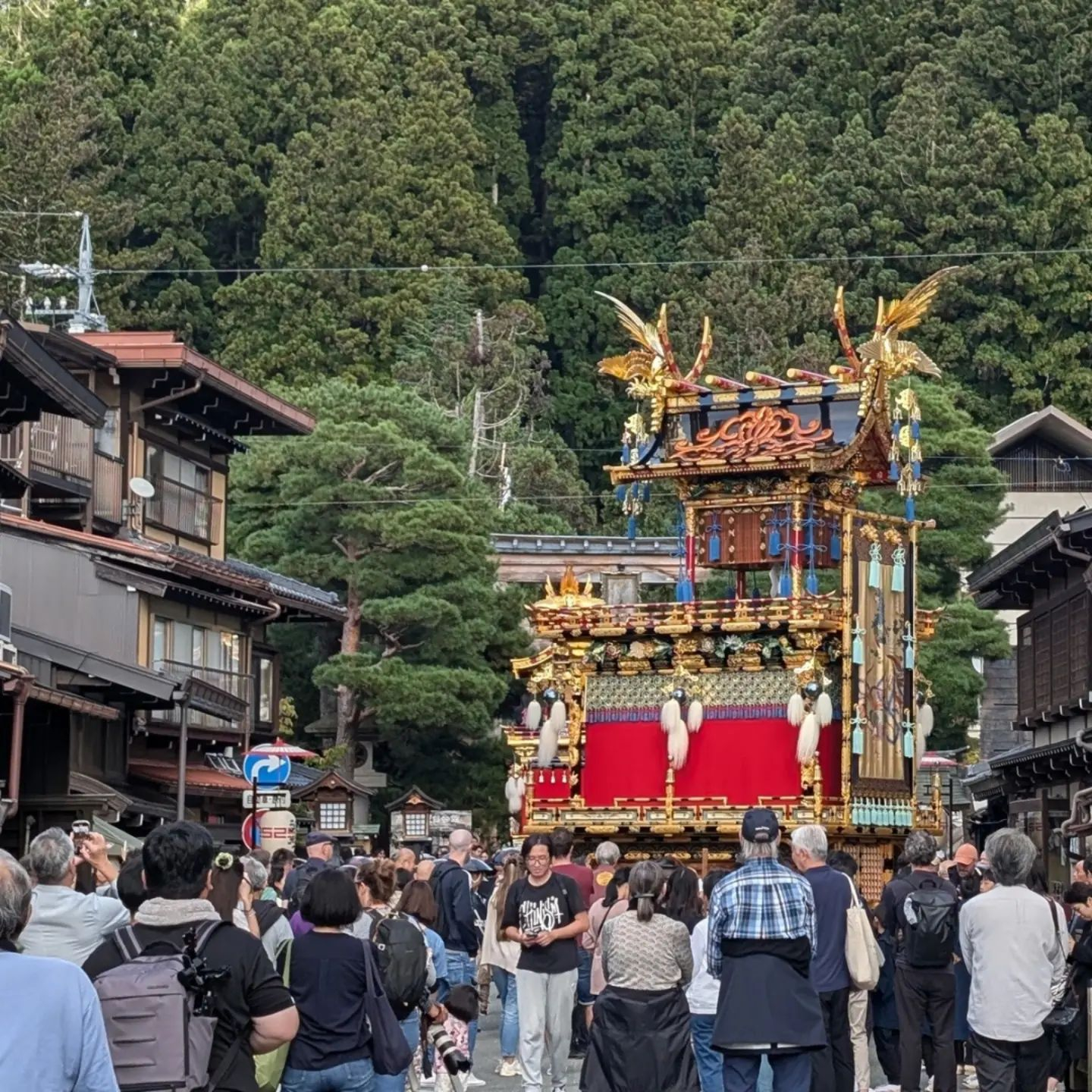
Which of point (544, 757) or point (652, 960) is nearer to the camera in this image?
point (652, 960)

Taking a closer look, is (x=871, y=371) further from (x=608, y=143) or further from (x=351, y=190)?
(x=608, y=143)

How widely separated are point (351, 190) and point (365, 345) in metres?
5.32

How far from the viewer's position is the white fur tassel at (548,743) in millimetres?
30812

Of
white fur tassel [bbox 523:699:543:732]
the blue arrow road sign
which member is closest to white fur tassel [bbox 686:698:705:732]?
white fur tassel [bbox 523:699:543:732]

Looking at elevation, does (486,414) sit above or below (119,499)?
above

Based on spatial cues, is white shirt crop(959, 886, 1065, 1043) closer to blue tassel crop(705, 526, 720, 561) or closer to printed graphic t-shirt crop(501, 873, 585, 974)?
printed graphic t-shirt crop(501, 873, 585, 974)

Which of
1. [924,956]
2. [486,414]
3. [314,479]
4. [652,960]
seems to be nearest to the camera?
[652,960]

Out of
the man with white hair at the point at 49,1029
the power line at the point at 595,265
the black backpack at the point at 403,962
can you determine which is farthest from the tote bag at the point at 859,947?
the power line at the point at 595,265

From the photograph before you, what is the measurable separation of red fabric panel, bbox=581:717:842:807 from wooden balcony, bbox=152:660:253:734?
19.9 feet

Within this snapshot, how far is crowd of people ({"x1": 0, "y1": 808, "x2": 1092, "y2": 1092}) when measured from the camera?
275 inches

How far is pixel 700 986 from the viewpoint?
12.9m

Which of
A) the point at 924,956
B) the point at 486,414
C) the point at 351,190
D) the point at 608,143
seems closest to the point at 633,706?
the point at 924,956

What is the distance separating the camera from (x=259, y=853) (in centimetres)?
1703

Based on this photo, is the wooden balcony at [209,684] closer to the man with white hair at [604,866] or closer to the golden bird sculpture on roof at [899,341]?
the golden bird sculpture on roof at [899,341]
